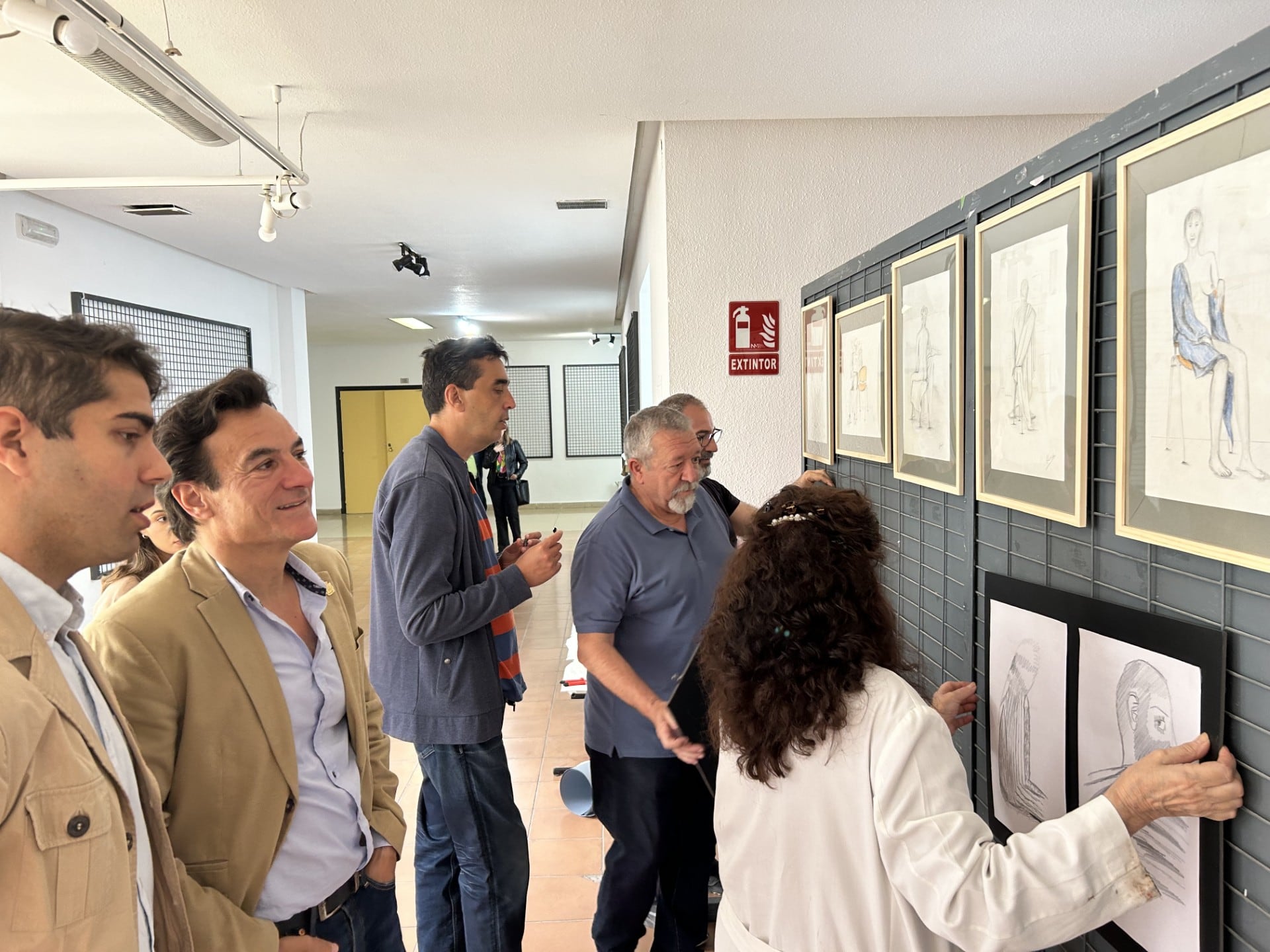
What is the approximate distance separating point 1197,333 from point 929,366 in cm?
78

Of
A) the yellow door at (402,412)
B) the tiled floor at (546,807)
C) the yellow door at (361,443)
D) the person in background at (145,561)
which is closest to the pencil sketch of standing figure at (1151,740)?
the person in background at (145,561)

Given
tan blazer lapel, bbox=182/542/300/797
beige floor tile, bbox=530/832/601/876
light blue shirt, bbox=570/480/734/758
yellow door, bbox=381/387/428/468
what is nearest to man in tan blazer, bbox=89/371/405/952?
tan blazer lapel, bbox=182/542/300/797

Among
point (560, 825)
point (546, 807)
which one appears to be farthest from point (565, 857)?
point (546, 807)

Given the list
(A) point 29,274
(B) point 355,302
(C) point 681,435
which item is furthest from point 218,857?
(B) point 355,302

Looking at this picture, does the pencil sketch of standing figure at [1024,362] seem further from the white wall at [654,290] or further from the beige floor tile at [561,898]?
the white wall at [654,290]

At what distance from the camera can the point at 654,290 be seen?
4469 millimetres

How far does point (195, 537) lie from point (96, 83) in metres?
2.68

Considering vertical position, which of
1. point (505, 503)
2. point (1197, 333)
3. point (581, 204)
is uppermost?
point (581, 204)

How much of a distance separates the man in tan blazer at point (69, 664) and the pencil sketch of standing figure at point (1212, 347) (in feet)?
4.03

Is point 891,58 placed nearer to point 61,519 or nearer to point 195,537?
point 195,537

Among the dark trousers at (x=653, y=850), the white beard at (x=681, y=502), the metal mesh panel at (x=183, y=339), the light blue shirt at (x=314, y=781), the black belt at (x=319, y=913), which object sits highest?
the metal mesh panel at (x=183, y=339)

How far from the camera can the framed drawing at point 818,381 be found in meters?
2.50

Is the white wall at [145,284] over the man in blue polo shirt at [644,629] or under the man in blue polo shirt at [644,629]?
over

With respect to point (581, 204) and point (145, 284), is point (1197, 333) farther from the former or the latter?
point (145, 284)
